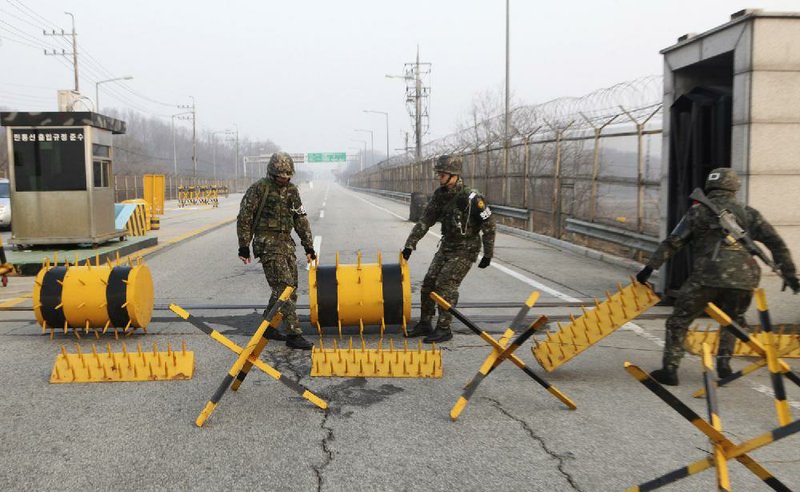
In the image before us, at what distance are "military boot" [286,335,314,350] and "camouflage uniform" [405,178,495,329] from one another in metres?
1.24

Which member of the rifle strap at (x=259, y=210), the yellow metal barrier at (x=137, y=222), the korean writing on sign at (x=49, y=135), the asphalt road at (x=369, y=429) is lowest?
the asphalt road at (x=369, y=429)

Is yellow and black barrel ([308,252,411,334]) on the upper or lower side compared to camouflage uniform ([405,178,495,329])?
lower

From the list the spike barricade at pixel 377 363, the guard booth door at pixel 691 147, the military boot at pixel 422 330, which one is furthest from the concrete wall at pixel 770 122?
the spike barricade at pixel 377 363

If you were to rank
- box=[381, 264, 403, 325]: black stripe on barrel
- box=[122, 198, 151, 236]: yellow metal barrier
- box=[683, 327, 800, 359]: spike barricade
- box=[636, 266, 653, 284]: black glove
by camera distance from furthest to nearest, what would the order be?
box=[122, 198, 151, 236]: yellow metal barrier → box=[381, 264, 403, 325]: black stripe on barrel → box=[683, 327, 800, 359]: spike barricade → box=[636, 266, 653, 284]: black glove

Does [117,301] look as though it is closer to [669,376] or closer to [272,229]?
[272,229]

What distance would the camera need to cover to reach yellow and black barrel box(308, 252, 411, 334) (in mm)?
6344

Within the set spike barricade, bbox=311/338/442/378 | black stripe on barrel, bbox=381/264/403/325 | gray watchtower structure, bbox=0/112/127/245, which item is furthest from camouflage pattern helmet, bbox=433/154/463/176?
gray watchtower structure, bbox=0/112/127/245

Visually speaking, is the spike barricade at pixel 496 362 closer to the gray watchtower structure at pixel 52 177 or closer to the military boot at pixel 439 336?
the military boot at pixel 439 336

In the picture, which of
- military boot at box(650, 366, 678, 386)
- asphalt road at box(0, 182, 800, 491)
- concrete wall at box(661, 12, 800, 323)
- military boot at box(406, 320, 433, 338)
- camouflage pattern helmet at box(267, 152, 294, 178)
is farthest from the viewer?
military boot at box(406, 320, 433, 338)

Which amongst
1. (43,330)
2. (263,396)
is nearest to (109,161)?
(43,330)

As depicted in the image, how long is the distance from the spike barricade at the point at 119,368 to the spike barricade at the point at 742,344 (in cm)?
408

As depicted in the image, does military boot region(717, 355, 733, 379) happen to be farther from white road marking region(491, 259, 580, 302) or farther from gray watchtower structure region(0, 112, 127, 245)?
gray watchtower structure region(0, 112, 127, 245)

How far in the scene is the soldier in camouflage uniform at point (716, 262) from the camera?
4707 mm

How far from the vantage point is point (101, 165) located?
12.6 meters
